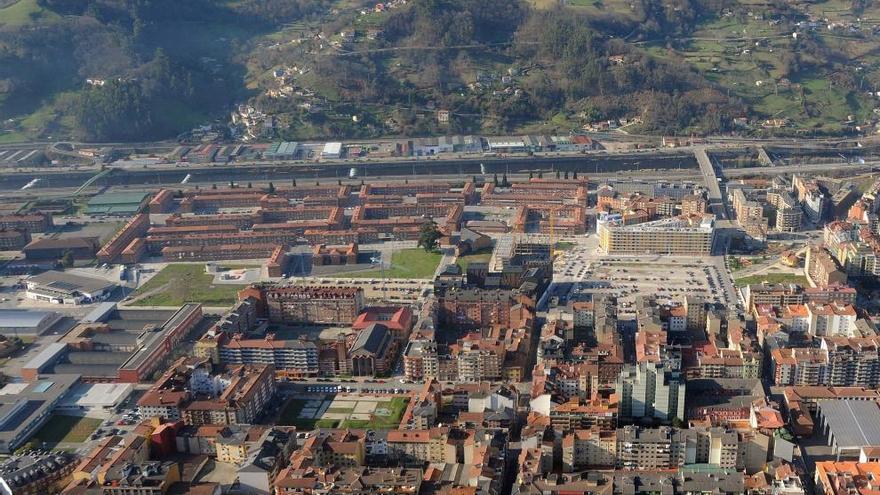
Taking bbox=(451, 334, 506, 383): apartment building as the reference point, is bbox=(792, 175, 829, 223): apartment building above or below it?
below

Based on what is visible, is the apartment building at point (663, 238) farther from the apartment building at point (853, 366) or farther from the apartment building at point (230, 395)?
the apartment building at point (230, 395)

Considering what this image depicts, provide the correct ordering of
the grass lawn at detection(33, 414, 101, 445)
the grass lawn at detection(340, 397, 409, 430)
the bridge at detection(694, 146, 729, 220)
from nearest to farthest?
the grass lawn at detection(33, 414, 101, 445) < the grass lawn at detection(340, 397, 409, 430) < the bridge at detection(694, 146, 729, 220)

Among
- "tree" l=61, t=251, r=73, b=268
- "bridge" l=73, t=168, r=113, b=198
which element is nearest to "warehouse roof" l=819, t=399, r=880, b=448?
"tree" l=61, t=251, r=73, b=268

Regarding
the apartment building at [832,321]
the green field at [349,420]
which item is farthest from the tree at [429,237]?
the apartment building at [832,321]

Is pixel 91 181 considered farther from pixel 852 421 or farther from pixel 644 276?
pixel 852 421

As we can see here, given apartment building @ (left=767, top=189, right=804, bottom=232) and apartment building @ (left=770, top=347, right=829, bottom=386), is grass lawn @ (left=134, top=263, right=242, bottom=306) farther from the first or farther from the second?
apartment building @ (left=767, top=189, right=804, bottom=232)

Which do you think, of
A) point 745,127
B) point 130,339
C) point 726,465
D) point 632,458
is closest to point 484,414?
point 632,458

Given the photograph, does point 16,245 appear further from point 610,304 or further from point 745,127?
point 745,127

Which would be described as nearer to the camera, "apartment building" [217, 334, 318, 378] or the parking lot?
"apartment building" [217, 334, 318, 378]
